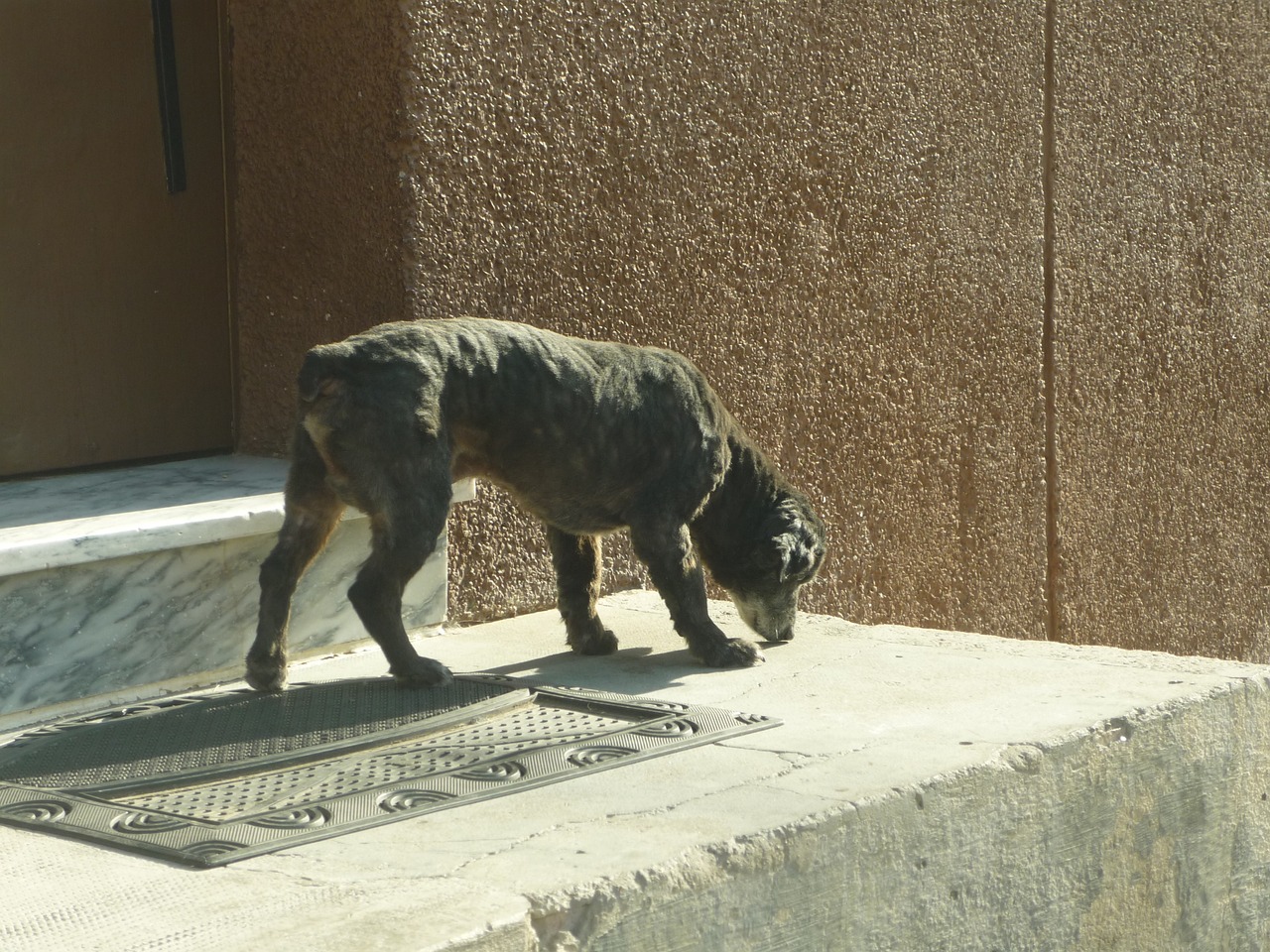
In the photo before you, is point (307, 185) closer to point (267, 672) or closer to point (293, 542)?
point (293, 542)

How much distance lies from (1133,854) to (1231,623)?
509cm

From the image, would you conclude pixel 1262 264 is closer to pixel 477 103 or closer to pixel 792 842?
pixel 477 103

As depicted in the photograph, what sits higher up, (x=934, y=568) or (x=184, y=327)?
(x=184, y=327)

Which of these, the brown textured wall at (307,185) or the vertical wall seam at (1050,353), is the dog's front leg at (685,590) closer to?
the brown textured wall at (307,185)

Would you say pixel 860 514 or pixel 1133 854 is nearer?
pixel 1133 854

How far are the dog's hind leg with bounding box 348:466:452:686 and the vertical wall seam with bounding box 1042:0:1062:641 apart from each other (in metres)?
4.22

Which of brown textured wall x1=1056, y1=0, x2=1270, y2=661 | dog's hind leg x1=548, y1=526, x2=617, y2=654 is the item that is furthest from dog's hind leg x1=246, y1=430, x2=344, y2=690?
brown textured wall x1=1056, y1=0, x2=1270, y2=661

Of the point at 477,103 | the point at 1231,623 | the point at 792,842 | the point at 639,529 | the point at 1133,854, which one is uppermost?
the point at 477,103

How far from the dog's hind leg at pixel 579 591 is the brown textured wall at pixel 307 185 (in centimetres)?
87

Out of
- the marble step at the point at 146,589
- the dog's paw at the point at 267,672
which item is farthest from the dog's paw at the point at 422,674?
the marble step at the point at 146,589

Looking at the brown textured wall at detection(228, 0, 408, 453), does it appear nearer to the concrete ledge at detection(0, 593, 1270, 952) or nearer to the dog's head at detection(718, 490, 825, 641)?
the concrete ledge at detection(0, 593, 1270, 952)

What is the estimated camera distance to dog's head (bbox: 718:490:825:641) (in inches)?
174

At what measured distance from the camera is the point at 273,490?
4.39 meters

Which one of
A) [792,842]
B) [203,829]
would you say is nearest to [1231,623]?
[792,842]
